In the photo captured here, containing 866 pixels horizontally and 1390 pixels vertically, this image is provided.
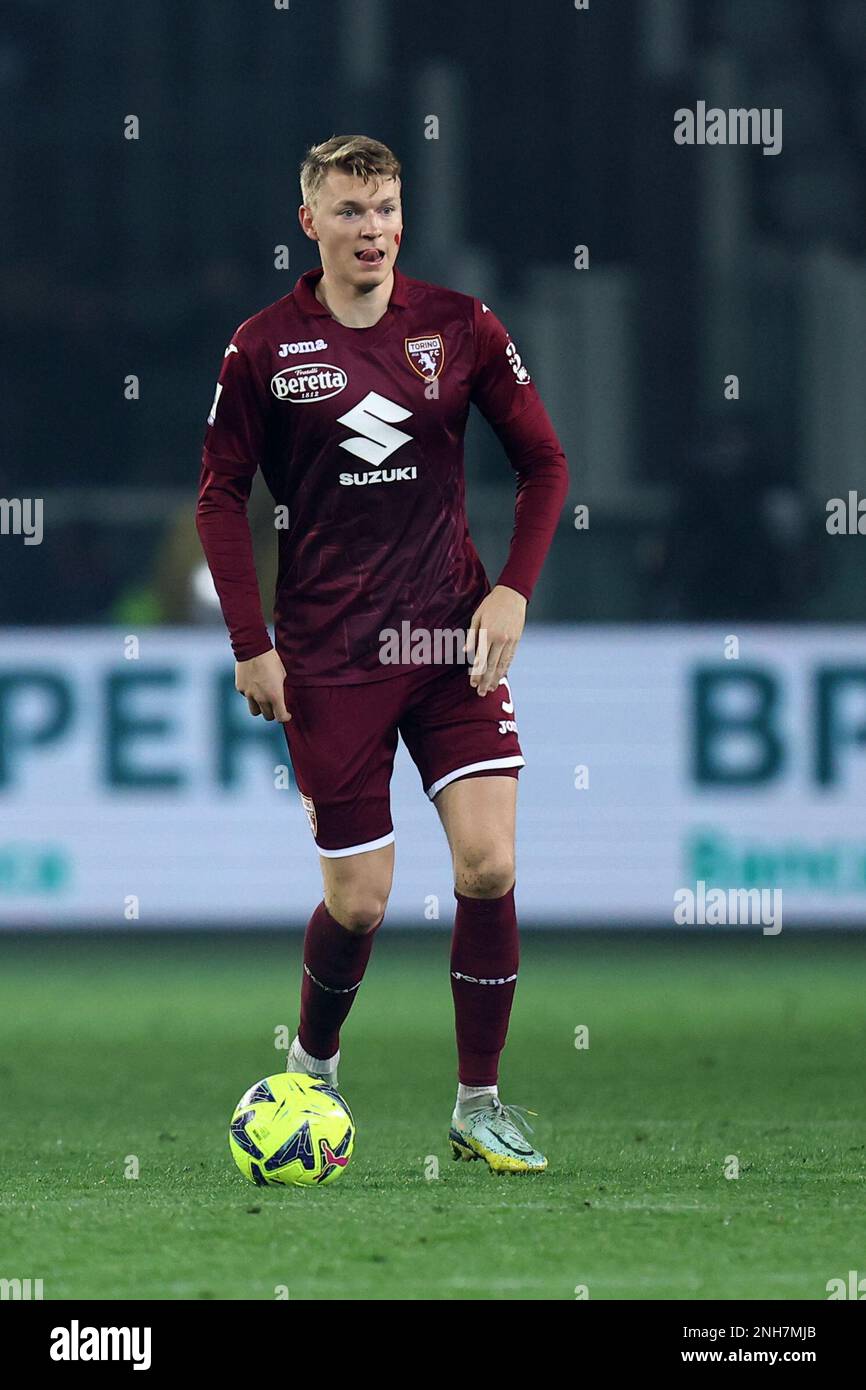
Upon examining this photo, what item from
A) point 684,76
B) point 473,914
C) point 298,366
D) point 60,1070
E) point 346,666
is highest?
point 684,76

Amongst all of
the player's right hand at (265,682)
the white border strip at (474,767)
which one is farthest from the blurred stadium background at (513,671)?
the player's right hand at (265,682)

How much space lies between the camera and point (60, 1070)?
22.2 ft

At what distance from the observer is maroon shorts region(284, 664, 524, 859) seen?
491 centimetres

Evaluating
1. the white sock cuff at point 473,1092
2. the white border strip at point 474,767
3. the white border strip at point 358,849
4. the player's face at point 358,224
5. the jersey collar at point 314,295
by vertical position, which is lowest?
the white sock cuff at point 473,1092

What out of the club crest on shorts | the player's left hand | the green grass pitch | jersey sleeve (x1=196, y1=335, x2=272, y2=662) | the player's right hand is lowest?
the green grass pitch

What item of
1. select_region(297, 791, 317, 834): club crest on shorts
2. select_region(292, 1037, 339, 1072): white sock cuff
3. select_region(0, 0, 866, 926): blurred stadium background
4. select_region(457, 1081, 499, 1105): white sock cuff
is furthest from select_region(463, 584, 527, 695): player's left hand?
select_region(0, 0, 866, 926): blurred stadium background

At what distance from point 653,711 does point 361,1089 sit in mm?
3013

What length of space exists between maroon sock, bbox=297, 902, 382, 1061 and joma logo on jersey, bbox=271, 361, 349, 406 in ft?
3.43

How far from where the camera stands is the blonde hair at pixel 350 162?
4.76 m

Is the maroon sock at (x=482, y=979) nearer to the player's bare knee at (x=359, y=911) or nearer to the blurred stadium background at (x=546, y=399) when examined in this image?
the player's bare knee at (x=359, y=911)

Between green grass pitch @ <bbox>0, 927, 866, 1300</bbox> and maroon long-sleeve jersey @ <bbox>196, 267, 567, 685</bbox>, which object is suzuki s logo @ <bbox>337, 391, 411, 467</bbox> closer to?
maroon long-sleeve jersey @ <bbox>196, 267, 567, 685</bbox>

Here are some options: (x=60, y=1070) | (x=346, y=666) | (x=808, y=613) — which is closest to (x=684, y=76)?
(x=808, y=613)

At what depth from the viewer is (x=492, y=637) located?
4.80 meters

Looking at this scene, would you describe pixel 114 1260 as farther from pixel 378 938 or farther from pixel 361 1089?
pixel 378 938
